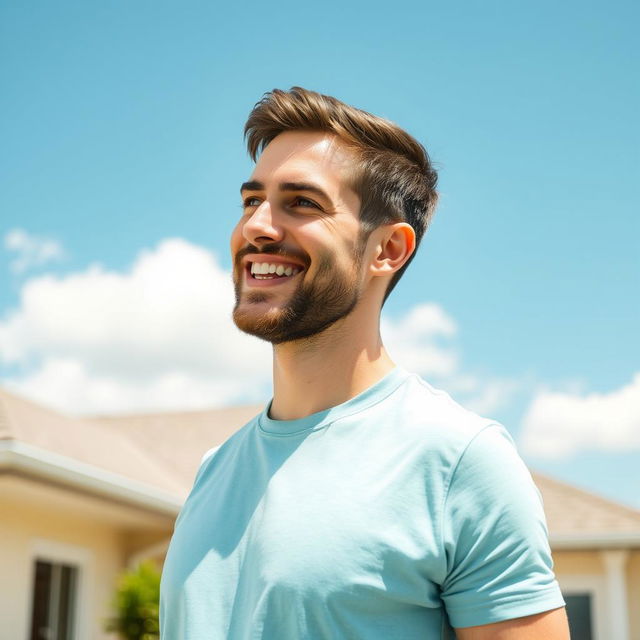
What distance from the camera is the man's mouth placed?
1.93m

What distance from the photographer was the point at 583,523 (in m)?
12.1

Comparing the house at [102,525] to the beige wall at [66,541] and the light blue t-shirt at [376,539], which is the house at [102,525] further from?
the light blue t-shirt at [376,539]

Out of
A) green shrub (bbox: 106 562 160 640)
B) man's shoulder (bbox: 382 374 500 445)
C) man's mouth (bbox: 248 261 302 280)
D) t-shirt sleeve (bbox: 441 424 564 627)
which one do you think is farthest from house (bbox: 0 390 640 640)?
t-shirt sleeve (bbox: 441 424 564 627)

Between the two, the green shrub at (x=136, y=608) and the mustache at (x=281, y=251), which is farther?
the green shrub at (x=136, y=608)

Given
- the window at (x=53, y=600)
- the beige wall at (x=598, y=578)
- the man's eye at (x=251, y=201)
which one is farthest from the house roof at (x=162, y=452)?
the man's eye at (x=251, y=201)

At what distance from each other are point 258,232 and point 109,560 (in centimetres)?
957

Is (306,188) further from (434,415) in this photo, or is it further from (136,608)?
(136,608)

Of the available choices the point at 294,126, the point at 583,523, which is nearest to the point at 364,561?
the point at 294,126

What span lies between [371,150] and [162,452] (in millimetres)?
11987

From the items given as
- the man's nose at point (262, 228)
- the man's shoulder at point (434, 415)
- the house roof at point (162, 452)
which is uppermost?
the house roof at point (162, 452)

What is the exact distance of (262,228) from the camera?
76.1 inches

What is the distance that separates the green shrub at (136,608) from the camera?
8.98 meters

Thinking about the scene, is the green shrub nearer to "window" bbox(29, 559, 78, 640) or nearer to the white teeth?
"window" bbox(29, 559, 78, 640)

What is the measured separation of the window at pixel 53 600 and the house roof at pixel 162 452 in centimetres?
129
